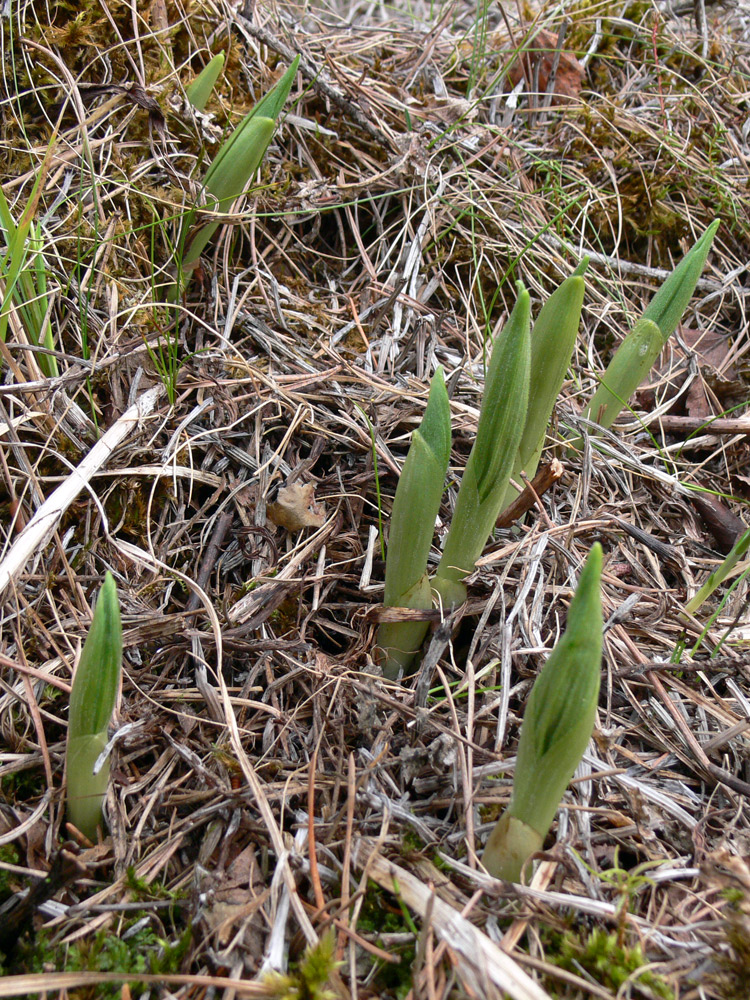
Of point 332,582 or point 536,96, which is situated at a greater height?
point 536,96

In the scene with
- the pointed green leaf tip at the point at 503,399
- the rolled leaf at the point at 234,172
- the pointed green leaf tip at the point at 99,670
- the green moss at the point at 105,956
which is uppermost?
the rolled leaf at the point at 234,172

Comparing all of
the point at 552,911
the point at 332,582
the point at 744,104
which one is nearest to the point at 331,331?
the point at 332,582

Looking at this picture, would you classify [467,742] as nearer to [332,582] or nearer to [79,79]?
[332,582]

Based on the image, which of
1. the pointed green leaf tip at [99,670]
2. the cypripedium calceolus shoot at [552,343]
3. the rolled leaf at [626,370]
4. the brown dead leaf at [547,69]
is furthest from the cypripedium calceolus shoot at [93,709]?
the brown dead leaf at [547,69]

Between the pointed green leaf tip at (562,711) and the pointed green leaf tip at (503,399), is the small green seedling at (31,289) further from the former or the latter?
the pointed green leaf tip at (562,711)

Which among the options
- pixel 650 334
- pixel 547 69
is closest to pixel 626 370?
pixel 650 334

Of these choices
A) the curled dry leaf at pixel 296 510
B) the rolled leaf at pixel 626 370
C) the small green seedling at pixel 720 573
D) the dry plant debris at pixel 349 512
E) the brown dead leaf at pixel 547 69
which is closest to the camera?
the dry plant debris at pixel 349 512

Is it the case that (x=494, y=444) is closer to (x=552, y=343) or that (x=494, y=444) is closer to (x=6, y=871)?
(x=552, y=343)
